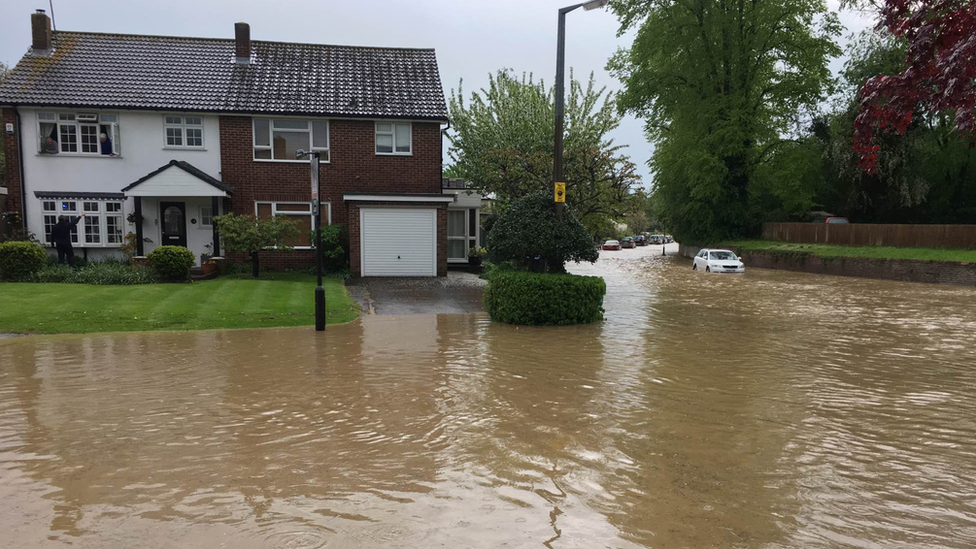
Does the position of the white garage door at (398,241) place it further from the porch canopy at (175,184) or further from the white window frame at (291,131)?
the porch canopy at (175,184)

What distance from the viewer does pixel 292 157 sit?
21219 mm

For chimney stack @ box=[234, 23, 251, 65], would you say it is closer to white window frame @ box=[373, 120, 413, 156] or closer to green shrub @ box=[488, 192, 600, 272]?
white window frame @ box=[373, 120, 413, 156]

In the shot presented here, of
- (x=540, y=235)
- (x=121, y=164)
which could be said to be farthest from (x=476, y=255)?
(x=121, y=164)

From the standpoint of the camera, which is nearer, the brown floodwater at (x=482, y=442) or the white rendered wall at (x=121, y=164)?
the brown floodwater at (x=482, y=442)

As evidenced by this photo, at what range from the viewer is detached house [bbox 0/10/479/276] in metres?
20.0

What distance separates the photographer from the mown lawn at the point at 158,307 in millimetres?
11633

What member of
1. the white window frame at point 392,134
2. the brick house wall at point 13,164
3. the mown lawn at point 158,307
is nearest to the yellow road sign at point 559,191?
the mown lawn at point 158,307

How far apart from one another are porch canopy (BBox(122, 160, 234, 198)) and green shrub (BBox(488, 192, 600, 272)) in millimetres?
10904

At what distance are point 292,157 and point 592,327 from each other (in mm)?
13341

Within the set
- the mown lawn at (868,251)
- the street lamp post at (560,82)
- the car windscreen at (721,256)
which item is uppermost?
the street lamp post at (560,82)

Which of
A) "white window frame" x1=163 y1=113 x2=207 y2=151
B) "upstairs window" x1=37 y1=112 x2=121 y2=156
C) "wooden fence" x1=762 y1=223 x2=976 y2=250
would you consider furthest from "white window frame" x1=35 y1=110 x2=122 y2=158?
"wooden fence" x1=762 y1=223 x2=976 y2=250

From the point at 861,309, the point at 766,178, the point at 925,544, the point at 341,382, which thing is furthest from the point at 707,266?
the point at 925,544

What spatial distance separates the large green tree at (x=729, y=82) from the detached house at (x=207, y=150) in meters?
19.2

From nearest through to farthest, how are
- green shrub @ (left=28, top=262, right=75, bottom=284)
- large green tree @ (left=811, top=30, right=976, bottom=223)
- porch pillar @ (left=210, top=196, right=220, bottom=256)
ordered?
green shrub @ (left=28, top=262, right=75, bottom=284), porch pillar @ (left=210, top=196, right=220, bottom=256), large green tree @ (left=811, top=30, right=976, bottom=223)
